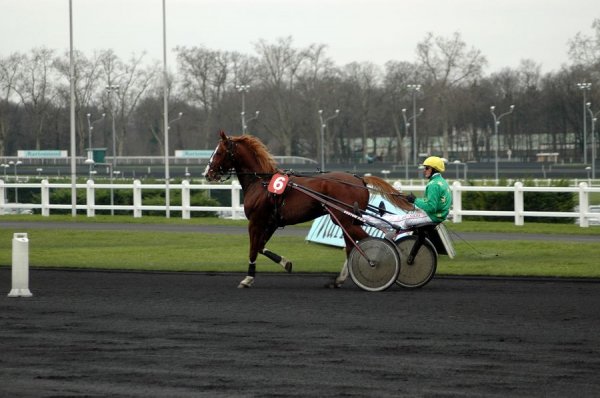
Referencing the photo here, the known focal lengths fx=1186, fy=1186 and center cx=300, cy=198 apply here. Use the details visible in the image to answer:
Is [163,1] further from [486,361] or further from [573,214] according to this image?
[486,361]

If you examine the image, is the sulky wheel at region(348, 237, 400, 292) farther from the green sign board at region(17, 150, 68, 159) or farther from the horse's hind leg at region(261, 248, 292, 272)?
the green sign board at region(17, 150, 68, 159)

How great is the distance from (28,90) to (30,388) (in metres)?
97.7

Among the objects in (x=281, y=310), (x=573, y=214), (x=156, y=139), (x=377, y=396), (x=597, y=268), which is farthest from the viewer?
(x=156, y=139)

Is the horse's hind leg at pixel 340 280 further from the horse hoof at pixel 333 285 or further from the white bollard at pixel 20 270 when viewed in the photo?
the white bollard at pixel 20 270

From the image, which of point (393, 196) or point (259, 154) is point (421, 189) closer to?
point (259, 154)

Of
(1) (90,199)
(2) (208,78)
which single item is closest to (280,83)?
(2) (208,78)

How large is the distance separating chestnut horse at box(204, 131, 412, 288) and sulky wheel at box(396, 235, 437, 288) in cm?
58

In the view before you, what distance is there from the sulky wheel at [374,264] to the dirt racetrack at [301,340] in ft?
1.02

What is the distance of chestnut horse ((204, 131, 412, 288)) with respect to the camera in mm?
15234

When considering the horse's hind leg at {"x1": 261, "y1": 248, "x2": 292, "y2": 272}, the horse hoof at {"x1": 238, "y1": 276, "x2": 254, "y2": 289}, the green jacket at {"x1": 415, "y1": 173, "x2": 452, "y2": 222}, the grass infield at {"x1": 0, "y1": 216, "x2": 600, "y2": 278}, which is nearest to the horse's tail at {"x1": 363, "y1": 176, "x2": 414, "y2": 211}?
the green jacket at {"x1": 415, "y1": 173, "x2": 452, "y2": 222}

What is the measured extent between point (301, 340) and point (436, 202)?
455cm

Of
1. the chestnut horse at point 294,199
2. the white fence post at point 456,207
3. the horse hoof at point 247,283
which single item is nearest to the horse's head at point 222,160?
the chestnut horse at point 294,199

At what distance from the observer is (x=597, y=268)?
18.2 metres

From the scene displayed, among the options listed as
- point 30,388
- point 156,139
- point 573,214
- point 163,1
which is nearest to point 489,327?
point 30,388
